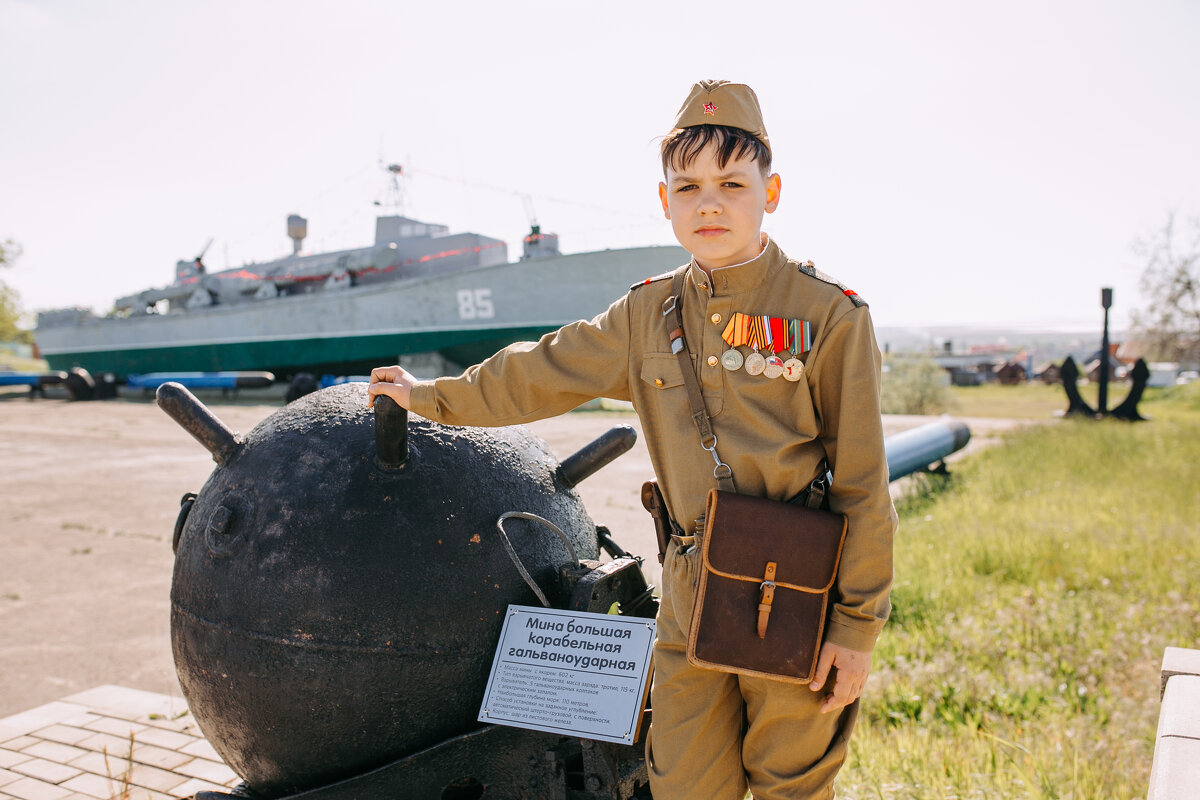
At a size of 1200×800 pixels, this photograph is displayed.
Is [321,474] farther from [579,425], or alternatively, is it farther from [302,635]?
[579,425]

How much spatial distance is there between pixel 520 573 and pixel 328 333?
22.6 m

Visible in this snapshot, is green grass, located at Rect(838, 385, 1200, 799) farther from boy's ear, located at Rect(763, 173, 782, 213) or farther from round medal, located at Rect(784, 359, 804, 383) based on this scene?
boy's ear, located at Rect(763, 173, 782, 213)

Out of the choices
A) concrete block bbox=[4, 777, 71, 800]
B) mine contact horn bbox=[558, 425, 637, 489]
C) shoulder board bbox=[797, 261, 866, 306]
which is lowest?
Result: concrete block bbox=[4, 777, 71, 800]

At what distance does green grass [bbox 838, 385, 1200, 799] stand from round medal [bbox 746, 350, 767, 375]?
1.70 m

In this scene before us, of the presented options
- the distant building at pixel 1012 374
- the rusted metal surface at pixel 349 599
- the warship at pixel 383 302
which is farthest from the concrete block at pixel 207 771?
the distant building at pixel 1012 374

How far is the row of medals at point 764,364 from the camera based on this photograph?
1.74 metres

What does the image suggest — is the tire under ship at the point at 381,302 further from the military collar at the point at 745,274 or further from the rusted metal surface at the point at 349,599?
the military collar at the point at 745,274

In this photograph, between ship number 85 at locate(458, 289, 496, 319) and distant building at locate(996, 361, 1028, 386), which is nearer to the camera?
ship number 85 at locate(458, 289, 496, 319)

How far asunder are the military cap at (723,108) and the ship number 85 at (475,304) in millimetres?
19778

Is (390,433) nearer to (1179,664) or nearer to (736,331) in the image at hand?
(736,331)

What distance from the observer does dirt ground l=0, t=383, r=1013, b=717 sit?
4.05 meters

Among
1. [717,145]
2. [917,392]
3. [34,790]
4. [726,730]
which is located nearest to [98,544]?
[34,790]

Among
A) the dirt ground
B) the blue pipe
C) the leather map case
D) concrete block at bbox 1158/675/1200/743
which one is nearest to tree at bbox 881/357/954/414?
the dirt ground

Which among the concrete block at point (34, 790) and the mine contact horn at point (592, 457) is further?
the concrete block at point (34, 790)
